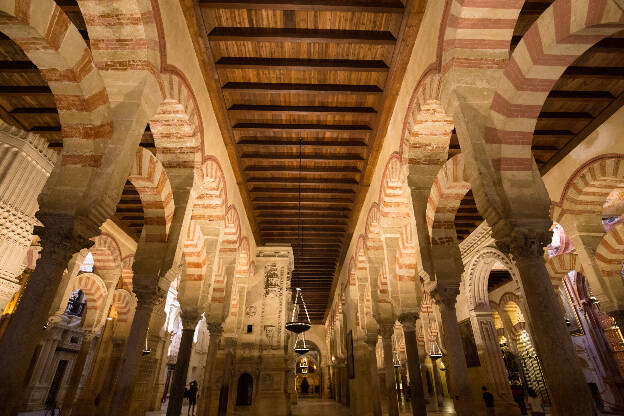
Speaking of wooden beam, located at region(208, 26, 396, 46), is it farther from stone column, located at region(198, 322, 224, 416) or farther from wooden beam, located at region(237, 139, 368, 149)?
stone column, located at region(198, 322, 224, 416)

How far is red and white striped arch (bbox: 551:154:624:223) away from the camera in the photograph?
5.83 metres

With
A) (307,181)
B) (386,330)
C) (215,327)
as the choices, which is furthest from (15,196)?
(386,330)

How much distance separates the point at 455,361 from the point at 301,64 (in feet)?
14.7

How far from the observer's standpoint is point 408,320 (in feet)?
18.8

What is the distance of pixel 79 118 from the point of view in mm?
3211

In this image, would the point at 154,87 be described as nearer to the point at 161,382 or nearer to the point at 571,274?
the point at 161,382

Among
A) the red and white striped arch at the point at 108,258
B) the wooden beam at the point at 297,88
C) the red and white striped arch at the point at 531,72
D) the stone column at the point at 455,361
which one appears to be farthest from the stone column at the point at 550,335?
the red and white striped arch at the point at 108,258

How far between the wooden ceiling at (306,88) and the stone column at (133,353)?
10.8ft

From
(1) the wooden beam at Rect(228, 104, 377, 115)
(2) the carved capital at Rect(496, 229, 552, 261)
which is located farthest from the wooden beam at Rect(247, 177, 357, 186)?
(2) the carved capital at Rect(496, 229, 552, 261)

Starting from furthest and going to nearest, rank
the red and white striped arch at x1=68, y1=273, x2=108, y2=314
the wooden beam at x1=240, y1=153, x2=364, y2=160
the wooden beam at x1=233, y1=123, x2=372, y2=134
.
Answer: the red and white striped arch at x1=68, y1=273, x2=108, y2=314, the wooden beam at x1=240, y1=153, x2=364, y2=160, the wooden beam at x1=233, y1=123, x2=372, y2=134

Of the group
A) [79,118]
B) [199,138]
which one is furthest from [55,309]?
[79,118]

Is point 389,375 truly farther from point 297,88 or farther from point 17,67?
point 17,67

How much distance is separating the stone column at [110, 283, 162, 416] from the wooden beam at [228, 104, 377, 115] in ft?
10.9

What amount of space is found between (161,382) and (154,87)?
1157 centimetres
